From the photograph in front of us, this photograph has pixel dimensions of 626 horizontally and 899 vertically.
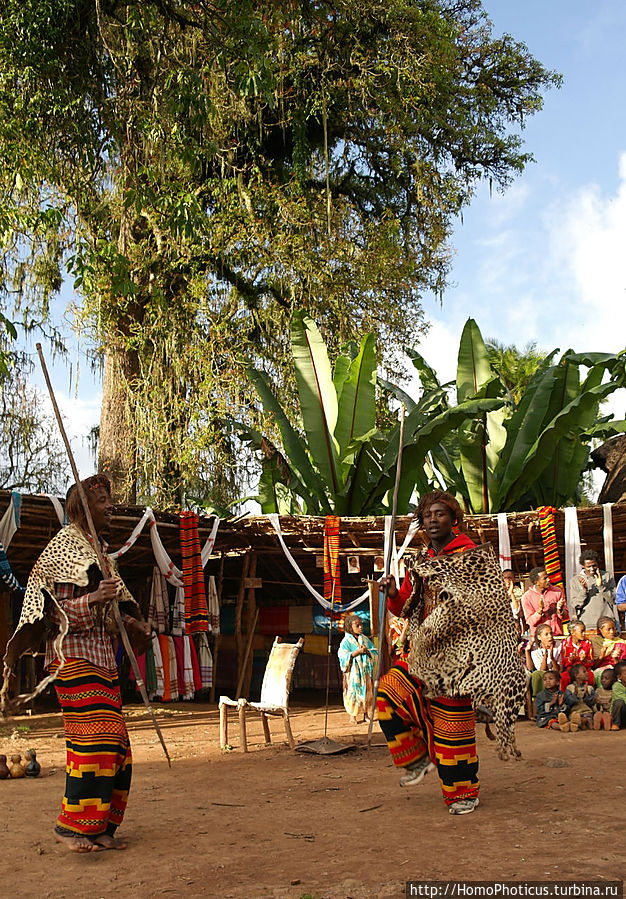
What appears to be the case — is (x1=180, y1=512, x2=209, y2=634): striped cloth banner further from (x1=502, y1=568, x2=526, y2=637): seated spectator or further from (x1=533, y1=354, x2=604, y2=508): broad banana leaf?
(x1=533, y1=354, x2=604, y2=508): broad banana leaf

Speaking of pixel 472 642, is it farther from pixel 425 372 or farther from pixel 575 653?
pixel 425 372

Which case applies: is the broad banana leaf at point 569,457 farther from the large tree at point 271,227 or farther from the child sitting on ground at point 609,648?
the large tree at point 271,227

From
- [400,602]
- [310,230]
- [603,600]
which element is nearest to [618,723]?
[603,600]

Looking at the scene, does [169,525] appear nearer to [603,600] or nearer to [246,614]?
[246,614]

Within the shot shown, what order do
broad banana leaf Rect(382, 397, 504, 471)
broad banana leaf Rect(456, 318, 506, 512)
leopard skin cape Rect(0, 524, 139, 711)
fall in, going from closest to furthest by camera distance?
leopard skin cape Rect(0, 524, 139, 711) → broad banana leaf Rect(382, 397, 504, 471) → broad banana leaf Rect(456, 318, 506, 512)

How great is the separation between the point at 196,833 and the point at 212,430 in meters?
10.5

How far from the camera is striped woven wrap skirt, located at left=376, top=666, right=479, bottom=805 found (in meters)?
4.81

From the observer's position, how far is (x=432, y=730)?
4.93 meters

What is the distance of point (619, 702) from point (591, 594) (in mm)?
1743

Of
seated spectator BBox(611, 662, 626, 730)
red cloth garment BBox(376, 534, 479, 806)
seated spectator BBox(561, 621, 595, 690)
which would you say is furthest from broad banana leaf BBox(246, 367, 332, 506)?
red cloth garment BBox(376, 534, 479, 806)

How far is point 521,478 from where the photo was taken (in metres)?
12.5

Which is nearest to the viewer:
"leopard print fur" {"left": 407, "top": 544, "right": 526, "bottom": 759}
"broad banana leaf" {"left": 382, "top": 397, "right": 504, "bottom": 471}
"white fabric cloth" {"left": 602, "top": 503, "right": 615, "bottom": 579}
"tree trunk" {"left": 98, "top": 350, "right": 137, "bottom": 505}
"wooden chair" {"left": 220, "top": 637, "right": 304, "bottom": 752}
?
"leopard print fur" {"left": 407, "top": 544, "right": 526, "bottom": 759}

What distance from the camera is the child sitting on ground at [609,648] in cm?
970

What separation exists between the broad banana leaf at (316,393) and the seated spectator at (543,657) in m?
3.72
